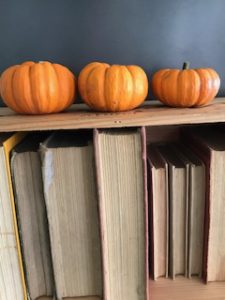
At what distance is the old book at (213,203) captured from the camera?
1.86 ft

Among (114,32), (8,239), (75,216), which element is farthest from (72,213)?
(114,32)

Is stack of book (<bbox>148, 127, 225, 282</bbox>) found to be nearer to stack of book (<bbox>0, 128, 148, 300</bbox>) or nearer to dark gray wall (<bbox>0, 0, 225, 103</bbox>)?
stack of book (<bbox>0, 128, 148, 300</bbox>)

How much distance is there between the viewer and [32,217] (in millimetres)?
574

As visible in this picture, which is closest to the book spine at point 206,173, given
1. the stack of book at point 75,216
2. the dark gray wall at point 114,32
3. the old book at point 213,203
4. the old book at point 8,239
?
the old book at point 213,203

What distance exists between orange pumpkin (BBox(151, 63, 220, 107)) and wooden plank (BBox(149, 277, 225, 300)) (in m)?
0.41

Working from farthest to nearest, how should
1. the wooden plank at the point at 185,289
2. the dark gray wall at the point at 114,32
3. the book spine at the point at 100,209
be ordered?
the dark gray wall at the point at 114,32
the wooden plank at the point at 185,289
the book spine at the point at 100,209

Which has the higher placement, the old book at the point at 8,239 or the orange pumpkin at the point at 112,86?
the orange pumpkin at the point at 112,86

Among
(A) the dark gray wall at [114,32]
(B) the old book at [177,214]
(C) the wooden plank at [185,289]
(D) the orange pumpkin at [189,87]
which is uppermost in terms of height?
(A) the dark gray wall at [114,32]

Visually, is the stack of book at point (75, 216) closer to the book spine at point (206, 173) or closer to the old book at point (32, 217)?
the old book at point (32, 217)

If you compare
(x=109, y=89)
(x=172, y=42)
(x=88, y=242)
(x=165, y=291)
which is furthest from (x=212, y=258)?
(x=172, y=42)

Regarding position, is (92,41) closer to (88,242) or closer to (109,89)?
(109,89)

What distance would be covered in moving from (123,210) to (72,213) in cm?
10

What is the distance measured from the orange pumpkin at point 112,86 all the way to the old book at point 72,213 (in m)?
0.09

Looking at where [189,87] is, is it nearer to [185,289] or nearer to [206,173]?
[206,173]
